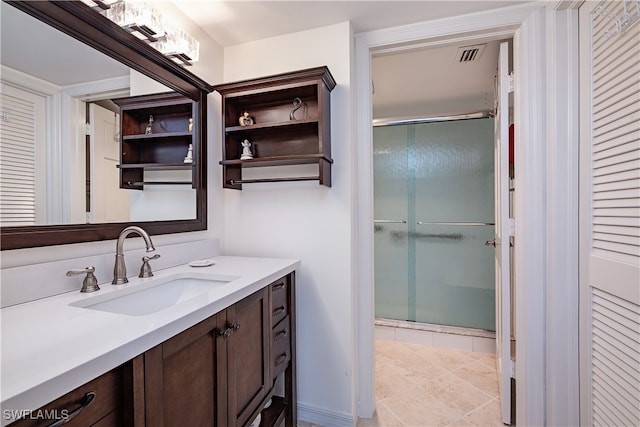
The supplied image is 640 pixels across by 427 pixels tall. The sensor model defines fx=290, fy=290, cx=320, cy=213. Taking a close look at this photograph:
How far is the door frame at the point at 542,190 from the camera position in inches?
52.7

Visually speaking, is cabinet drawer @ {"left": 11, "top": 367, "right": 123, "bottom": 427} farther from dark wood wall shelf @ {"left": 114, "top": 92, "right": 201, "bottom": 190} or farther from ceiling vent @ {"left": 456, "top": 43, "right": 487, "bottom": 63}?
ceiling vent @ {"left": 456, "top": 43, "right": 487, "bottom": 63}

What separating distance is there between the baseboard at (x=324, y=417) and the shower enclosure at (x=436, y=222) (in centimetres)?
147

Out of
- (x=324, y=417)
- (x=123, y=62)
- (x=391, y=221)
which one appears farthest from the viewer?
(x=391, y=221)

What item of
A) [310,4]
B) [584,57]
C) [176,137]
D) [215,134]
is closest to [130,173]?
[176,137]

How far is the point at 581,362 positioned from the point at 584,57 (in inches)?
53.4

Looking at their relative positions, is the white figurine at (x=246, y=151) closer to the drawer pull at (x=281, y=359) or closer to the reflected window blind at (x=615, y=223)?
the drawer pull at (x=281, y=359)

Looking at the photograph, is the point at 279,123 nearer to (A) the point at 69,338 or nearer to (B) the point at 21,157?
(B) the point at 21,157

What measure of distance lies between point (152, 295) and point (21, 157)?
607mm

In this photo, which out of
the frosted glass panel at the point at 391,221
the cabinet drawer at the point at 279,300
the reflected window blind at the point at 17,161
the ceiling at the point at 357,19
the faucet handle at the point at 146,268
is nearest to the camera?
the reflected window blind at the point at 17,161

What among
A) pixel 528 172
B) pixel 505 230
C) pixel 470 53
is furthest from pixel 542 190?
pixel 470 53

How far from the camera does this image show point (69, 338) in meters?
0.63

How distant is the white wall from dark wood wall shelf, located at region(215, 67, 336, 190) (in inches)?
3.7

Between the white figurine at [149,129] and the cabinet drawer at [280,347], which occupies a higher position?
the white figurine at [149,129]

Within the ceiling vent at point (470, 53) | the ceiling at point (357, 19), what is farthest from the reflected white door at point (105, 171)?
the ceiling vent at point (470, 53)
